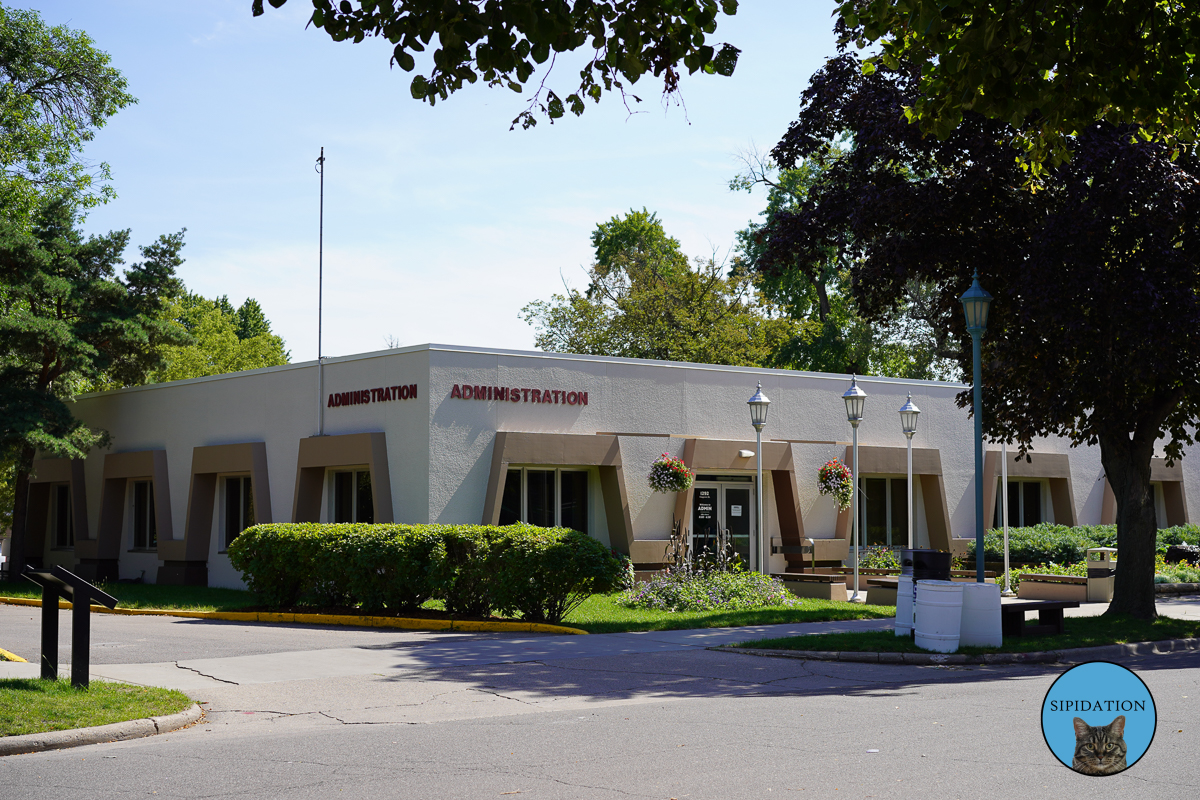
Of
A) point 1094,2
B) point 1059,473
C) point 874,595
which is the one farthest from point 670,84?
point 1059,473

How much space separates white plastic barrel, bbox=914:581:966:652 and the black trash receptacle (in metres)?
1.39

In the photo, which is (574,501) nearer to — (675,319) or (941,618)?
(941,618)

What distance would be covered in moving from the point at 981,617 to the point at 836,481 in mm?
12055

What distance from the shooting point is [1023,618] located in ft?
51.4

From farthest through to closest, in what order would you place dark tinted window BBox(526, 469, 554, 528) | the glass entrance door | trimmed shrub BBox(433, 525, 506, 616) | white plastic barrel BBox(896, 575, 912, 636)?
1. the glass entrance door
2. dark tinted window BBox(526, 469, 554, 528)
3. trimmed shrub BBox(433, 525, 506, 616)
4. white plastic barrel BBox(896, 575, 912, 636)

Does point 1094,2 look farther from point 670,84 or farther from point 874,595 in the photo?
point 874,595

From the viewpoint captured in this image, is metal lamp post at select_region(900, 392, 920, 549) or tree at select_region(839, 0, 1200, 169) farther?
metal lamp post at select_region(900, 392, 920, 549)

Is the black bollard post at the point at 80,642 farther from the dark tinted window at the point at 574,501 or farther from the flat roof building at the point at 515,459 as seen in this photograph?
the dark tinted window at the point at 574,501

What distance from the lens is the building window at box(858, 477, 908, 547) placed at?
1142 inches

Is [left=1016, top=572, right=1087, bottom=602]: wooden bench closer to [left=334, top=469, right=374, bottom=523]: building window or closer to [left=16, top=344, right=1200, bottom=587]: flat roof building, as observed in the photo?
[left=16, top=344, right=1200, bottom=587]: flat roof building

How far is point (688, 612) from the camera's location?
19.5 metres

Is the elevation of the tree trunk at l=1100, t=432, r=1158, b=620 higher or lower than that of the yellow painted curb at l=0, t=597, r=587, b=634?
higher

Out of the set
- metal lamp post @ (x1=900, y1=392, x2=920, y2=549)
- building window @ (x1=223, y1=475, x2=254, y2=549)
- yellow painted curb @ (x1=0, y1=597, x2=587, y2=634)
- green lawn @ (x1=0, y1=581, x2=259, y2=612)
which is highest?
metal lamp post @ (x1=900, y1=392, x2=920, y2=549)

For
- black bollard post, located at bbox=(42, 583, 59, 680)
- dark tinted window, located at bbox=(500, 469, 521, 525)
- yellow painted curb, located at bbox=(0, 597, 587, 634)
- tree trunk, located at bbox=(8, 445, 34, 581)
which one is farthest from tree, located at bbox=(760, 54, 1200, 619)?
tree trunk, located at bbox=(8, 445, 34, 581)
